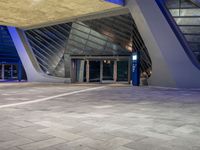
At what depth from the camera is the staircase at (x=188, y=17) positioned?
20812mm

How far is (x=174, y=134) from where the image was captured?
16.2 ft

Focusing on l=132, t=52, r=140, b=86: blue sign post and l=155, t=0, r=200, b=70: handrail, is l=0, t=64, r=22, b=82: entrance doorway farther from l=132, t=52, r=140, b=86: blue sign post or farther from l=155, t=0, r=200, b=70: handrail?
l=155, t=0, r=200, b=70: handrail

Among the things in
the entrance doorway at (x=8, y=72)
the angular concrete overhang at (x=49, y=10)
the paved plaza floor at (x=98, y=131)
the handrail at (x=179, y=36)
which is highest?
the angular concrete overhang at (x=49, y=10)

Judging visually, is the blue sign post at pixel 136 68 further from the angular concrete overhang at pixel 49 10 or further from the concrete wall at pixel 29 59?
the concrete wall at pixel 29 59

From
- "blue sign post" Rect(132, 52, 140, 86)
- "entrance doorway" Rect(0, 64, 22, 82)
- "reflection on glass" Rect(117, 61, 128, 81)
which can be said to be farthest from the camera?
"entrance doorway" Rect(0, 64, 22, 82)

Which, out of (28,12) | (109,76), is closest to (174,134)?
(28,12)

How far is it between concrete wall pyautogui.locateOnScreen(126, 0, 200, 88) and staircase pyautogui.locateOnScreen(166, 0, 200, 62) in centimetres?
343

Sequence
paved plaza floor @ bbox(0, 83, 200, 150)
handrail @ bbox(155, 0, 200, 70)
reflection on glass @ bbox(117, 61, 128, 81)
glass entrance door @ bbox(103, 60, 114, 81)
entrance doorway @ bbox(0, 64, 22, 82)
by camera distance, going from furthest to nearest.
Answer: entrance doorway @ bbox(0, 64, 22, 82)
glass entrance door @ bbox(103, 60, 114, 81)
reflection on glass @ bbox(117, 61, 128, 81)
handrail @ bbox(155, 0, 200, 70)
paved plaza floor @ bbox(0, 83, 200, 150)

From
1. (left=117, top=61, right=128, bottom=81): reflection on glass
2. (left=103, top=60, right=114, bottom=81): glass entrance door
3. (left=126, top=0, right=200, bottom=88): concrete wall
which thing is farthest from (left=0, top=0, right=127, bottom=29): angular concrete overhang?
(left=117, top=61, right=128, bottom=81): reflection on glass

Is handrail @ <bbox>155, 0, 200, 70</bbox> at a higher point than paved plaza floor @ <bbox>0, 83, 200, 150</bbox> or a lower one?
higher

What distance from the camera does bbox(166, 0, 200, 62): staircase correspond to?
20.8 meters

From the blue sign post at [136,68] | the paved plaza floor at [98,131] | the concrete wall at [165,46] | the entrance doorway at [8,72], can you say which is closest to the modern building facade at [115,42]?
the concrete wall at [165,46]

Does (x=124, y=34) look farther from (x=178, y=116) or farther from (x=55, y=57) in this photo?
(x=178, y=116)

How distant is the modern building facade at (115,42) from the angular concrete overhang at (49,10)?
0.09 metres
